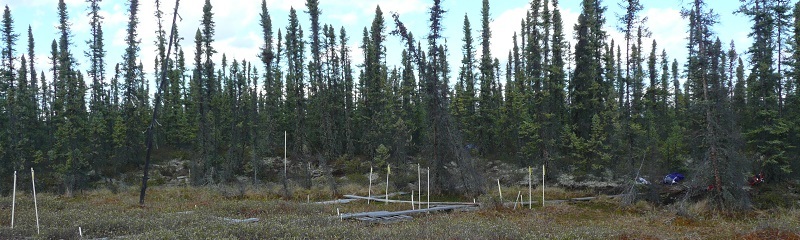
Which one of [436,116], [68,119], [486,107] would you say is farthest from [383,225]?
[68,119]

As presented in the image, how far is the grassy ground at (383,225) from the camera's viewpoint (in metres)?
12.0

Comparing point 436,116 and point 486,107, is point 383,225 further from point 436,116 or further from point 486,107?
point 486,107

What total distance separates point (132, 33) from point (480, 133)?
29.0m

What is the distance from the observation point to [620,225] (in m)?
16.0

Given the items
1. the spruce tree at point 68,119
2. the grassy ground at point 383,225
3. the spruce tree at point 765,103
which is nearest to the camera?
the grassy ground at point 383,225

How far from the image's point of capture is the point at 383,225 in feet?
50.3

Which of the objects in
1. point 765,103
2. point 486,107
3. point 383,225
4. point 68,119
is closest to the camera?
point 383,225

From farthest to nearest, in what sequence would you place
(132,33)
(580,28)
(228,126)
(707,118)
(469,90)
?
(228,126)
(469,90)
(132,33)
(580,28)
(707,118)

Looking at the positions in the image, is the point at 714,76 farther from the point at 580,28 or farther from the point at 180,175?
the point at 180,175

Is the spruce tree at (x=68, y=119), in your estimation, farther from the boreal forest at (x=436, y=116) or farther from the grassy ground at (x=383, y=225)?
the grassy ground at (x=383, y=225)

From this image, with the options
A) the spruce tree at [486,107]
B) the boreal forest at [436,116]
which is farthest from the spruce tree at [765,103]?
the spruce tree at [486,107]

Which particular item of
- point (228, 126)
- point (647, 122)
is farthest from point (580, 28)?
point (228, 126)

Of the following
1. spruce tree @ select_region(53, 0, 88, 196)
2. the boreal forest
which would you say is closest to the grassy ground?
the boreal forest

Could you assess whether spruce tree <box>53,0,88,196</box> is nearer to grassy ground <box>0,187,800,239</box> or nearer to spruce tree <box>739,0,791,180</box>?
grassy ground <box>0,187,800,239</box>
